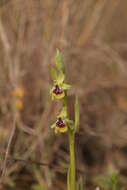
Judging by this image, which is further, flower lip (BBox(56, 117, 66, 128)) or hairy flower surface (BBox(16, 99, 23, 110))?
hairy flower surface (BBox(16, 99, 23, 110))

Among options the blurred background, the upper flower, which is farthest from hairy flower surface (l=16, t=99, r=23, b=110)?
the upper flower

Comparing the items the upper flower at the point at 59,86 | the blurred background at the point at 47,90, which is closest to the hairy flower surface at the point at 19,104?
the blurred background at the point at 47,90

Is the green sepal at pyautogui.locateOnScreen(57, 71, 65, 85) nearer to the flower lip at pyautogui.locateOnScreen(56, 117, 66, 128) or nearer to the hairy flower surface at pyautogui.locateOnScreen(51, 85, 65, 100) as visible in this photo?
the hairy flower surface at pyautogui.locateOnScreen(51, 85, 65, 100)

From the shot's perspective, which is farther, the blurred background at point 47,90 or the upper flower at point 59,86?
the blurred background at point 47,90

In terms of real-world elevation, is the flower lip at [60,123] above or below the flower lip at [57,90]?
below

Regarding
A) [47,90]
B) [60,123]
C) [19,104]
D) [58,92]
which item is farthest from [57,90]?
[47,90]

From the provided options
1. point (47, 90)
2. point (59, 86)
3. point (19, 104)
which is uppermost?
point (47, 90)

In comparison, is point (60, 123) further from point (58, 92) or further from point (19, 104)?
point (19, 104)

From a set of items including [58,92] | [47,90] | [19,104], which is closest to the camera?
[58,92]

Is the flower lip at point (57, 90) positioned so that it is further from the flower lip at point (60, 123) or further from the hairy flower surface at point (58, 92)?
the flower lip at point (60, 123)
